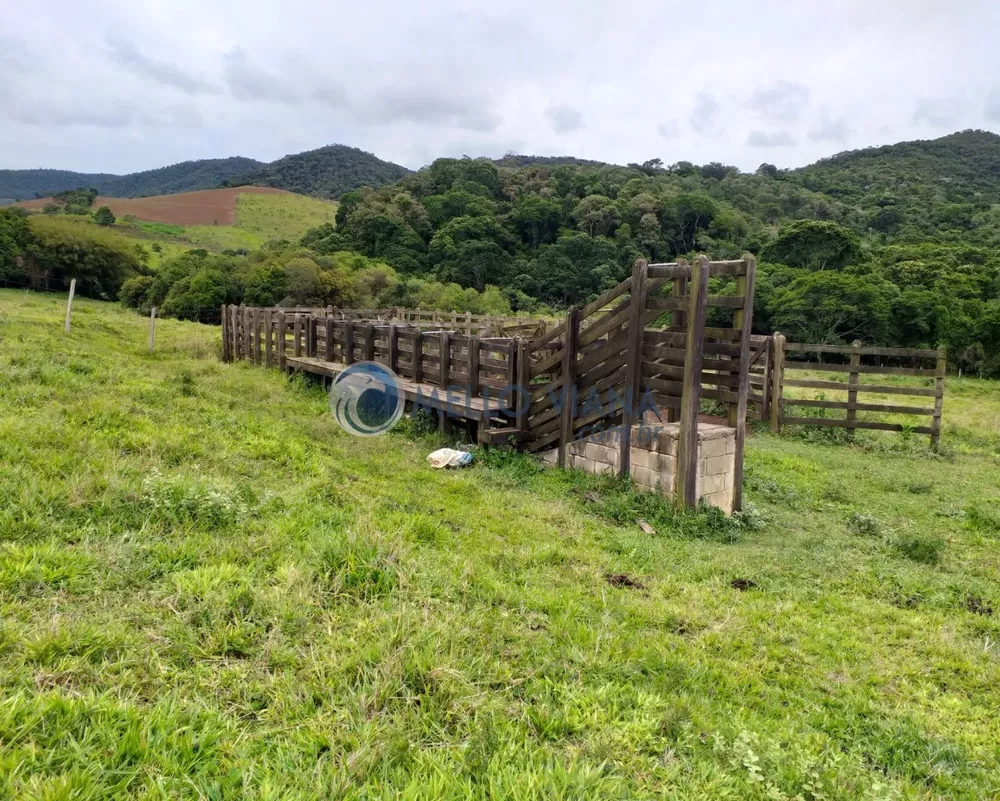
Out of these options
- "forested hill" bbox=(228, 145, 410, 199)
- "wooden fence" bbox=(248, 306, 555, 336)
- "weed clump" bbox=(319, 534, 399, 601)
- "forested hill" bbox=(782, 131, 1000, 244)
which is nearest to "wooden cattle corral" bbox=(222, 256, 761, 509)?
"weed clump" bbox=(319, 534, 399, 601)

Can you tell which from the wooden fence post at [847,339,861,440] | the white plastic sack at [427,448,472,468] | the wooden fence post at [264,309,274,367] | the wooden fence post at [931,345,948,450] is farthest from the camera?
the wooden fence post at [264,309,274,367]

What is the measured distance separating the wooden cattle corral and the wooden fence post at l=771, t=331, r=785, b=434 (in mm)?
4190

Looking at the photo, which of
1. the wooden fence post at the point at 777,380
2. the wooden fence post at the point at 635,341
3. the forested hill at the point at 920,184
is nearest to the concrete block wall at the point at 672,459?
the wooden fence post at the point at 635,341

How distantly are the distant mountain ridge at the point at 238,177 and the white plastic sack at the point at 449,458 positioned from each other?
339 ft

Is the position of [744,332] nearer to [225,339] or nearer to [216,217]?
[225,339]

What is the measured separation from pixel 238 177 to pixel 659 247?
86.0m

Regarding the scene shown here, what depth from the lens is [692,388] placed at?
6.46 metres

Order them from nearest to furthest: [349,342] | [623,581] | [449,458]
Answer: [623,581]
[449,458]
[349,342]

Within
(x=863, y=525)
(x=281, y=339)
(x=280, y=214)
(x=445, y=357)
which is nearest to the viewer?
(x=863, y=525)

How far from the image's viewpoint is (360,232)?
57.0 meters

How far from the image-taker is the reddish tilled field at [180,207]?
66.7 m

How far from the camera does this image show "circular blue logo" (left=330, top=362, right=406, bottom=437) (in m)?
10.4

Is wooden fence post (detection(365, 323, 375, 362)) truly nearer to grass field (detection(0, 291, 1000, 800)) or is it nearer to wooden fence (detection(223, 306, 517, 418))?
wooden fence (detection(223, 306, 517, 418))

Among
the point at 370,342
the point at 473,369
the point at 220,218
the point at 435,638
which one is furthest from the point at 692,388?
the point at 220,218
